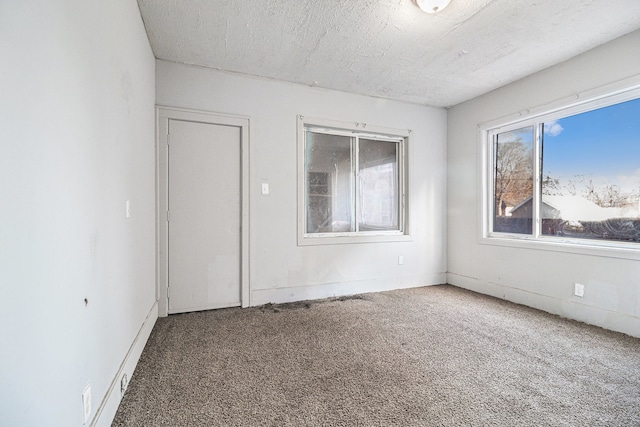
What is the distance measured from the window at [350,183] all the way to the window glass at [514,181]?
1.20 metres

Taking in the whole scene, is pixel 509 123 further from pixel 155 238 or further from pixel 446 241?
pixel 155 238

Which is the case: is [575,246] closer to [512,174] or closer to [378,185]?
[512,174]

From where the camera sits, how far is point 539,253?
328cm

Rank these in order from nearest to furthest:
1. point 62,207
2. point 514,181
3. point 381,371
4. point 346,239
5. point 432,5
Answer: point 62,207 → point 381,371 → point 432,5 → point 514,181 → point 346,239

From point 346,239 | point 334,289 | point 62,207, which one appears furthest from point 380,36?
point 334,289

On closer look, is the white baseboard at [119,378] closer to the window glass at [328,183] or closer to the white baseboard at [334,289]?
the white baseboard at [334,289]

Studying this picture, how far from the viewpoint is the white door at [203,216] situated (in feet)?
10.0

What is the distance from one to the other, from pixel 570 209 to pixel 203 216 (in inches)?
154

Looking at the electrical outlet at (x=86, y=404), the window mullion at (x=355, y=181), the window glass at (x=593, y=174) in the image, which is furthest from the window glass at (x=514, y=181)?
the electrical outlet at (x=86, y=404)

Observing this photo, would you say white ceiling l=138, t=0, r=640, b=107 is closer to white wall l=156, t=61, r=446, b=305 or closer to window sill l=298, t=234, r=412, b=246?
white wall l=156, t=61, r=446, b=305

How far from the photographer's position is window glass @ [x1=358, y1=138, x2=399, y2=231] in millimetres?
4062

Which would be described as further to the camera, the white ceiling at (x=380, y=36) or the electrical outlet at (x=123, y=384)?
the white ceiling at (x=380, y=36)

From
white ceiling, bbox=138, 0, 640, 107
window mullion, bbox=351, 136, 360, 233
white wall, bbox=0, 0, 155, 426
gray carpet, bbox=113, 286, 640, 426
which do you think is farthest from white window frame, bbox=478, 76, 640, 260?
white wall, bbox=0, 0, 155, 426

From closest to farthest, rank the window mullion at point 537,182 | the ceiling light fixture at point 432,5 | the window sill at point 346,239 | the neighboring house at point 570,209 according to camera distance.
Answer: the ceiling light fixture at point 432,5, the neighboring house at point 570,209, the window mullion at point 537,182, the window sill at point 346,239
